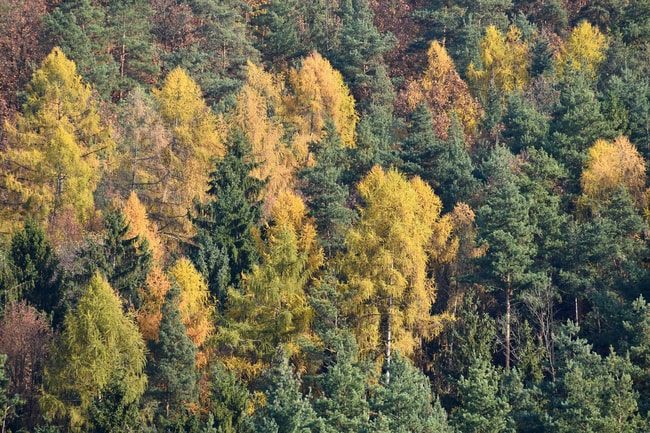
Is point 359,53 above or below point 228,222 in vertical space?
above

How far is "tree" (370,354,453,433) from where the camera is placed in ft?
143

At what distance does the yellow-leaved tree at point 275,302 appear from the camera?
171ft

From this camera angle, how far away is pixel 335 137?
64125 millimetres

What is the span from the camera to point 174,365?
165 ft

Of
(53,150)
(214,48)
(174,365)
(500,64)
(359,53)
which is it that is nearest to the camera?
(174,365)

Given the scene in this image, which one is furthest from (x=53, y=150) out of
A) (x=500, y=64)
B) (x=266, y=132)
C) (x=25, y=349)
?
(x=500, y=64)

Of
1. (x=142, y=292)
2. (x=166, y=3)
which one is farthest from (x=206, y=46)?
(x=142, y=292)

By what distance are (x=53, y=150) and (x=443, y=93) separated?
2488 centimetres

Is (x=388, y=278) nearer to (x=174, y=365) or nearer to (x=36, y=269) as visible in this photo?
(x=174, y=365)

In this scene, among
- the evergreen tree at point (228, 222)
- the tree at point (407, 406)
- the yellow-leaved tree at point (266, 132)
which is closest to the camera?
the tree at point (407, 406)

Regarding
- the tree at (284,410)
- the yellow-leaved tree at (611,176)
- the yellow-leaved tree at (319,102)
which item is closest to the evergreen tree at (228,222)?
the yellow-leaved tree at (319,102)

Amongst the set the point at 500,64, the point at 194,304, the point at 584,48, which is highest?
the point at 584,48

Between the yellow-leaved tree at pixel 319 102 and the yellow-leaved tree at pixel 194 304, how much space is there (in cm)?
1622

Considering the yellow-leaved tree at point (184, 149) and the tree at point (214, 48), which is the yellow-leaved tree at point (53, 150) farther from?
the tree at point (214, 48)
